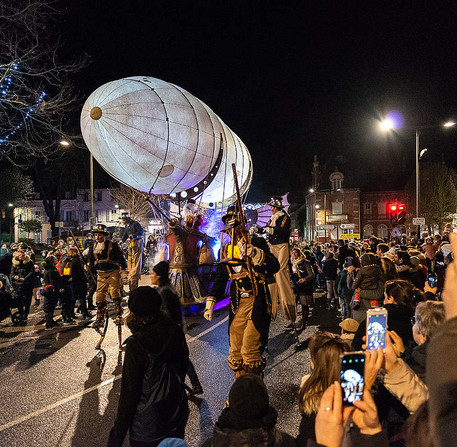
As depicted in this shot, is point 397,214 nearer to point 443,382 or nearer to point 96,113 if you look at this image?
point 96,113

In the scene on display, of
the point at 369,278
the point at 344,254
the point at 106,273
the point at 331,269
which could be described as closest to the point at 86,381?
the point at 106,273

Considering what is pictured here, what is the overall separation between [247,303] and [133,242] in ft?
21.6

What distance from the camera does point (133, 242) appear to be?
35.0 feet

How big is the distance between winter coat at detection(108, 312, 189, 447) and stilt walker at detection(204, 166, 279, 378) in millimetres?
1947

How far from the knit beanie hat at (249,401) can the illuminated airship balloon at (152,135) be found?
7.12m

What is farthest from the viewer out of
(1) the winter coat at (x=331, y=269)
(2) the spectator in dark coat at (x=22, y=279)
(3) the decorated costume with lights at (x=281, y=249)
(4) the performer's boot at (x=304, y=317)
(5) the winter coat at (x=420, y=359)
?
(1) the winter coat at (x=331, y=269)

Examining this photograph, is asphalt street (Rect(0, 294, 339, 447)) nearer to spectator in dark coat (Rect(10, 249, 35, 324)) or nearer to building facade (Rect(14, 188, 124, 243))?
spectator in dark coat (Rect(10, 249, 35, 324))

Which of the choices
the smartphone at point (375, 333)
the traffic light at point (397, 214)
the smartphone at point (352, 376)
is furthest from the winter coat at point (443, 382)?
the traffic light at point (397, 214)

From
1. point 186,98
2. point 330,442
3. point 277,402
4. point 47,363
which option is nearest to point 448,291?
point 330,442

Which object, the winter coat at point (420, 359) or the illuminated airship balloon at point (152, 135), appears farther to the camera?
the illuminated airship balloon at point (152, 135)

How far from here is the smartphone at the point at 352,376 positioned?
1.30 metres

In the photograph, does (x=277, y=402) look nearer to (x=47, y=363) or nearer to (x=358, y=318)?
(x=358, y=318)

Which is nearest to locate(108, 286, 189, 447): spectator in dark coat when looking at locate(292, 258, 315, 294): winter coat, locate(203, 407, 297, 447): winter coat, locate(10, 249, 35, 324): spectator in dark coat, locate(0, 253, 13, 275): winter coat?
locate(203, 407, 297, 447): winter coat

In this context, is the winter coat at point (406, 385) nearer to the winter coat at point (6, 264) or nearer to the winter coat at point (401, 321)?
the winter coat at point (401, 321)
